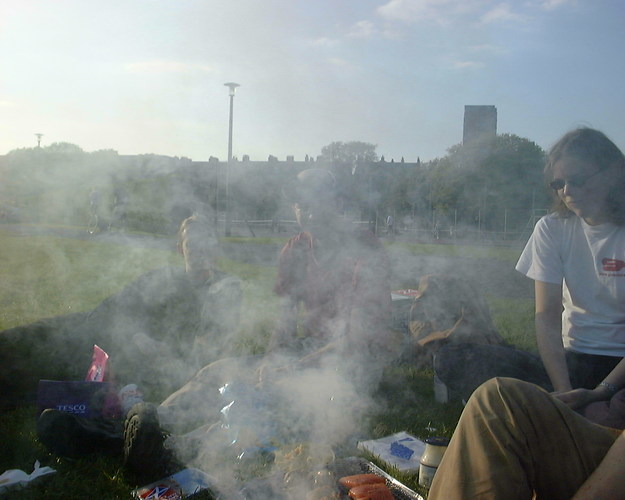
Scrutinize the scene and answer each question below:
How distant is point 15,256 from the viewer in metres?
6.26

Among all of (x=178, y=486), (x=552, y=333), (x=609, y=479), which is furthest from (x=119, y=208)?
(x=609, y=479)

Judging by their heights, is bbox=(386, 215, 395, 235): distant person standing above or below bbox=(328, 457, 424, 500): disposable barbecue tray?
above

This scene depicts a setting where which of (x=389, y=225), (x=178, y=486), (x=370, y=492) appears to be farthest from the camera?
(x=389, y=225)

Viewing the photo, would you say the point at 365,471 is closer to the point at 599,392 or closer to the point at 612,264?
the point at 599,392

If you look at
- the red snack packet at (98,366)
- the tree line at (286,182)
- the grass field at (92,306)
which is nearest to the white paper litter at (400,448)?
the grass field at (92,306)

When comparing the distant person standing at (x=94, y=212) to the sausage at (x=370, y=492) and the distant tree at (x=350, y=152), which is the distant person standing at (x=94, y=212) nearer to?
the distant tree at (x=350, y=152)

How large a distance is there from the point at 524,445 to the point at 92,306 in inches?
161

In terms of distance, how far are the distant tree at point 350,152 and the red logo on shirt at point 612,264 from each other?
1.78m

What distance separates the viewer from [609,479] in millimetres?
1166

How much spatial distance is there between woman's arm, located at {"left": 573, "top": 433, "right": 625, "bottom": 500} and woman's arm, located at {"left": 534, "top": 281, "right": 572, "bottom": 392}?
2.76 feet

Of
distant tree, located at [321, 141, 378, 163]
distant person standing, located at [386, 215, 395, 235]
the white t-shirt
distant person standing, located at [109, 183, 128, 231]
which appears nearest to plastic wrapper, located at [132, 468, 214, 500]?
the white t-shirt

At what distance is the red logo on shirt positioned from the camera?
2021 millimetres

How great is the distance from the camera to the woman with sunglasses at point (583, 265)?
6.61ft

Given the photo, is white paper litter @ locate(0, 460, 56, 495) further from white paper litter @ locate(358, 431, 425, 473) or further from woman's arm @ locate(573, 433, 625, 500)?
woman's arm @ locate(573, 433, 625, 500)
